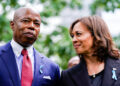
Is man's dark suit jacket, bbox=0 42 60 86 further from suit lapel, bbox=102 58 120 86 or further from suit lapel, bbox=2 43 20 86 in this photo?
suit lapel, bbox=102 58 120 86

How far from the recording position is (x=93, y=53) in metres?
5.95

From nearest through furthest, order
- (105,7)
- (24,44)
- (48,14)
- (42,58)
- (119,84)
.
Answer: (119,84) < (24,44) < (42,58) < (105,7) < (48,14)

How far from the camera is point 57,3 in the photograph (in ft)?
39.7

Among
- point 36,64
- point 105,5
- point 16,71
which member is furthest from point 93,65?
point 105,5

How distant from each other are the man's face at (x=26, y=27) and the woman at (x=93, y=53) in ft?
2.17

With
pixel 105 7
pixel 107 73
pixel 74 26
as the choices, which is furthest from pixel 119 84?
pixel 105 7

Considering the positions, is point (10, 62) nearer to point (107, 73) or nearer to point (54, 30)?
point (107, 73)

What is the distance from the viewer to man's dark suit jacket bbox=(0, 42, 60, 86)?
5.82 metres

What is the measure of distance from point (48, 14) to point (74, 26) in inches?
230

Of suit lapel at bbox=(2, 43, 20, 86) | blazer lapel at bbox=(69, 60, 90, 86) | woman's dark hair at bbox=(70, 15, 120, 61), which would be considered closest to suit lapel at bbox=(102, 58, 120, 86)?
woman's dark hair at bbox=(70, 15, 120, 61)

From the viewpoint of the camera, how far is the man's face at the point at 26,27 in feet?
19.5

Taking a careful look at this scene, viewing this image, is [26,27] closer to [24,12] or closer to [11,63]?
[24,12]

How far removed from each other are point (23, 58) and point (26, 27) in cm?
53

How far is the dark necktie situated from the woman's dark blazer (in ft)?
2.02
